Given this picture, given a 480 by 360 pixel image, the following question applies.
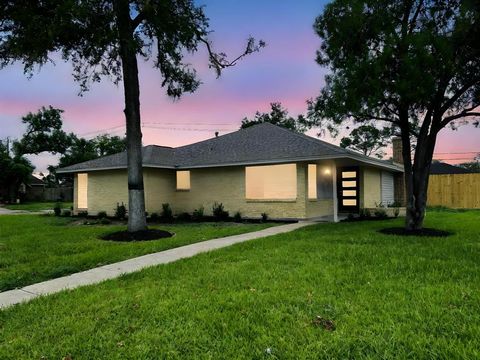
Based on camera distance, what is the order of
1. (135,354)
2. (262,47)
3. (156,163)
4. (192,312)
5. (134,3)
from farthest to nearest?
(156,163) → (262,47) → (134,3) → (192,312) → (135,354)

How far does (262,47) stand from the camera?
40.3ft

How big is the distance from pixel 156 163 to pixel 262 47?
6795mm

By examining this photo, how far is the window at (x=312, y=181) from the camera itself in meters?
14.4

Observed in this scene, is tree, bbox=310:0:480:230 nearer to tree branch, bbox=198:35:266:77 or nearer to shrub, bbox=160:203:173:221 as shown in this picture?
tree branch, bbox=198:35:266:77

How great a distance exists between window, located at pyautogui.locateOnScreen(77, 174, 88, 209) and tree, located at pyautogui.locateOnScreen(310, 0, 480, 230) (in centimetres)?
1350

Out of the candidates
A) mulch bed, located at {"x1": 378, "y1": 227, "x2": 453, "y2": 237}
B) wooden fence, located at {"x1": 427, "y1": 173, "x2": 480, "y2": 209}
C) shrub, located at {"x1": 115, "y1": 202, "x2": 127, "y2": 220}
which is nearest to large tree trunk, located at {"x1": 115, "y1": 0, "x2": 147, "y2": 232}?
shrub, located at {"x1": 115, "y1": 202, "x2": 127, "y2": 220}

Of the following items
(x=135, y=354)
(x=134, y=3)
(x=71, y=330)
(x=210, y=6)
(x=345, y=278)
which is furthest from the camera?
(x=210, y=6)

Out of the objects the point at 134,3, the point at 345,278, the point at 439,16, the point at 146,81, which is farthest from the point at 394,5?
the point at 146,81

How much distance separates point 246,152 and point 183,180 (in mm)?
3695

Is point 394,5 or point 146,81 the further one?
point 146,81

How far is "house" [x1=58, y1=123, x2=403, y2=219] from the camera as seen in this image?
45.5ft

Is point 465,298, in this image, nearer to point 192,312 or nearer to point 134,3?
point 192,312

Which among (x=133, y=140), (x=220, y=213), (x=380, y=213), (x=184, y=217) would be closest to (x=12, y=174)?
(x=184, y=217)

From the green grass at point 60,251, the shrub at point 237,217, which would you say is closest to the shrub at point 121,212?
the green grass at point 60,251
